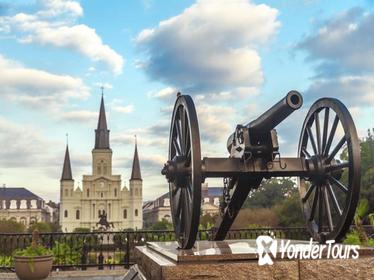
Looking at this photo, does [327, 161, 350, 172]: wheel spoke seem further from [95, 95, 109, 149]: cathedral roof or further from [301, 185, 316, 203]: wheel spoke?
[95, 95, 109, 149]: cathedral roof

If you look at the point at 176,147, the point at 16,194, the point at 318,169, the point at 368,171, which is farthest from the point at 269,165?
the point at 16,194

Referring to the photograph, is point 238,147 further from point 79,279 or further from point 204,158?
point 79,279

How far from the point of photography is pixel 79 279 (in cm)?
788

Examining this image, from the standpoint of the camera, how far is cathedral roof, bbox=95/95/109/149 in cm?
10188

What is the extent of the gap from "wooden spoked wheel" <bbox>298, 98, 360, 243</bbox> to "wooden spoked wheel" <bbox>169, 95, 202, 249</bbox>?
1.24 metres

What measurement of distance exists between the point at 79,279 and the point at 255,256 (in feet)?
16.9

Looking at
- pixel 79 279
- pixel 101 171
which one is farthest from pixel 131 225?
pixel 79 279

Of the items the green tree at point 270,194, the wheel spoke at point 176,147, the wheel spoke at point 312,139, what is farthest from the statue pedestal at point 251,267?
the green tree at point 270,194

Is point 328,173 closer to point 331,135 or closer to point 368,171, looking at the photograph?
point 331,135

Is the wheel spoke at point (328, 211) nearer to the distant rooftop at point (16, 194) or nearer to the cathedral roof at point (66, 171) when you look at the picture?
the cathedral roof at point (66, 171)

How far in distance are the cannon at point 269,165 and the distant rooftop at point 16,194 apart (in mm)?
97343

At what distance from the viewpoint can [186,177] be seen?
14.1 ft

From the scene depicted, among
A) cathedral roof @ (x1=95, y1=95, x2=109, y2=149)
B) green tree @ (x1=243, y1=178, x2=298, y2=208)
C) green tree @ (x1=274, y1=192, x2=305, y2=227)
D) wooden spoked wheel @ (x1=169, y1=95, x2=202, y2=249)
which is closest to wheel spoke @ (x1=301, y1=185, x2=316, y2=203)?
wooden spoked wheel @ (x1=169, y1=95, x2=202, y2=249)

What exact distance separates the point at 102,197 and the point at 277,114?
101 metres
